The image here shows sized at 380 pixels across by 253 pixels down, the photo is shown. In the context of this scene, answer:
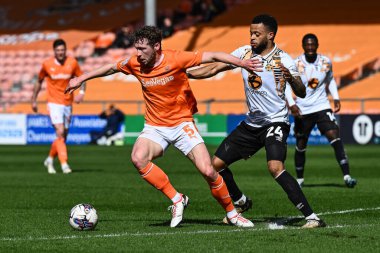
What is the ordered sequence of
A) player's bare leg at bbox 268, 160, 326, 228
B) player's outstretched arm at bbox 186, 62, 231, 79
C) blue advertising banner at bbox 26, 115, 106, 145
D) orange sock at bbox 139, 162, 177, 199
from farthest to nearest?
blue advertising banner at bbox 26, 115, 106, 145 < orange sock at bbox 139, 162, 177, 199 < player's outstretched arm at bbox 186, 62, 231, 79 < player's bare leg at bbox 268, 160, 326, 228

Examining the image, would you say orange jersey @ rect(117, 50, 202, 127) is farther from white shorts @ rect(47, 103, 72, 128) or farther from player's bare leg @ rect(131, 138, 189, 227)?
white shorts @ rect(47, 103, 72, 128)

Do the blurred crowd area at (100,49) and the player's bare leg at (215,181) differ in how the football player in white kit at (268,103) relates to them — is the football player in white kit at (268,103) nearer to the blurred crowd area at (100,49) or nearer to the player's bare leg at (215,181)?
the player's bare leg at (215,181)

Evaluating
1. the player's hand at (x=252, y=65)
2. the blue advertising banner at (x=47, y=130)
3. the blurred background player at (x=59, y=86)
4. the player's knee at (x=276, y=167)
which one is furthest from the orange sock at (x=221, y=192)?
the blue advertising banner at (x=47, y=130)

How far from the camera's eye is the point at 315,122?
16016 mm

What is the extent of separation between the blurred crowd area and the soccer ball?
3382 cm

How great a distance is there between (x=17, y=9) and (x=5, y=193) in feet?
137

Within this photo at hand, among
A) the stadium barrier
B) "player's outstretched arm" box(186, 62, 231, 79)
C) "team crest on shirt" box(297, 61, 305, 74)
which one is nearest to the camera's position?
"player's outstretched arm" box(186, 62, 231, 79)

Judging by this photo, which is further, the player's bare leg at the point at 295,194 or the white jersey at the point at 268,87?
the white jersey at the point at 268,87

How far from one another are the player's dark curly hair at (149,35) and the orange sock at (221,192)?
5.14 feet

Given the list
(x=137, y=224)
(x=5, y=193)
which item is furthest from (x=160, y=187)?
(x=5, y=193)

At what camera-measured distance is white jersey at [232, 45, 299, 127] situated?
10141 millimetres

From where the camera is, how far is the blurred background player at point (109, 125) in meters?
34.0

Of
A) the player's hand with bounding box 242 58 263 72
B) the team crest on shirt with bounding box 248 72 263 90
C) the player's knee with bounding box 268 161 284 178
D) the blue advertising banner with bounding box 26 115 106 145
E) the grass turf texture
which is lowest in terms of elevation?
the blue advertising banner with bounding box 26 115 106 145

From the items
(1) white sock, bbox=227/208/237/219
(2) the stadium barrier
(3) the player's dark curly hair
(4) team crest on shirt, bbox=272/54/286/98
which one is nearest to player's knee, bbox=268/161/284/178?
(1) white sock, bbox=227/208/237/219
